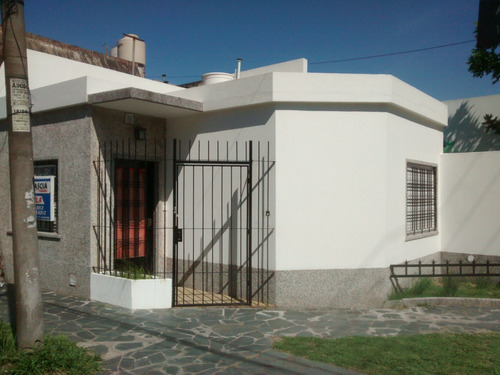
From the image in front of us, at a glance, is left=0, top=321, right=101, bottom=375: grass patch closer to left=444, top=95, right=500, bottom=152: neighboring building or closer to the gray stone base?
the gray stone base

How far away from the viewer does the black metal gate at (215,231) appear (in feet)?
24.6

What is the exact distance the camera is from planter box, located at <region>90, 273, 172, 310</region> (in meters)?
6.98

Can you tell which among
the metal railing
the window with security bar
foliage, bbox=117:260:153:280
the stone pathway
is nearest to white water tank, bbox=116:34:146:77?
foliage, bbox=117:260:153:280

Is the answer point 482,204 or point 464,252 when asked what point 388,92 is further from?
point 464,252

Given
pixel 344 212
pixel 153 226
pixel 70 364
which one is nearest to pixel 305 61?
pixel 344 212

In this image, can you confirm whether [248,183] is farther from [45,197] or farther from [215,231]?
[45,197]

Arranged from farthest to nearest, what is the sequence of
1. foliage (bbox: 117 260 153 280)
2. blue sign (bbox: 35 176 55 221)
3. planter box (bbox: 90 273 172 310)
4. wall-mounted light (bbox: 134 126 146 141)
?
1. wall-mounted light (bbox: 134 126 146 141)
2. blue sign (bbox: 35 176 55 221)
3. foliage (bbox: 117 260 153 280)
4. planter box (bbox: 90 273 172 310)

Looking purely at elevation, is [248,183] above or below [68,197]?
above

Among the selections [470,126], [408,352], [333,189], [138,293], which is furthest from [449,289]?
[470,126]

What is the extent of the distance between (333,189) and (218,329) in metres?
2.97

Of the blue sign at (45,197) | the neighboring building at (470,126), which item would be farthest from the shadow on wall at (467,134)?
the blue sign at (45,197)

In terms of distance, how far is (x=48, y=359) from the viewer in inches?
171

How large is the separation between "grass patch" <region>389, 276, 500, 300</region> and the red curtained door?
484 centimetres

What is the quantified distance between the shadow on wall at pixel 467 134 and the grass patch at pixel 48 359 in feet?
37.8
